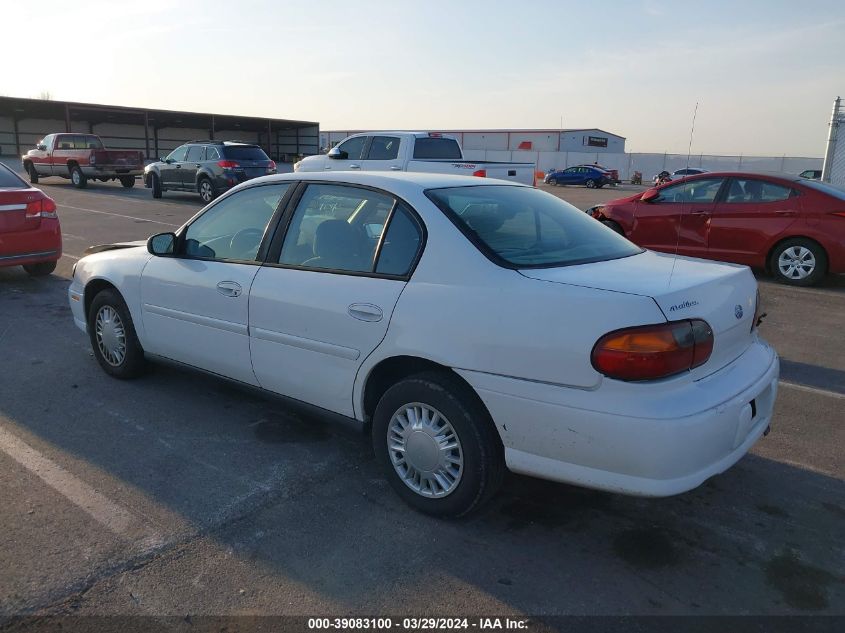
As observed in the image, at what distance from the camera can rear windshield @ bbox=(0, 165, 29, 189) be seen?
A: 833 cm

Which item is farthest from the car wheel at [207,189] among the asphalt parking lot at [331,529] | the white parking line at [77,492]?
the white parking line at [77,492]

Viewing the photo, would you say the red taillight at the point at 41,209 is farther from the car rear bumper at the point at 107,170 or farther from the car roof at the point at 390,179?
the car rear bumper at the point at 107,170

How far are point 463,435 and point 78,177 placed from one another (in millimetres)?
25451

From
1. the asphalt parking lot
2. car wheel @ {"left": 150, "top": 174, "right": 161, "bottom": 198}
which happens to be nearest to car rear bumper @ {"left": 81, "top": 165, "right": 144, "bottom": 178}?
car wheel @ {"left": 150, "top": 174, "right": 161, "bottom": 198}

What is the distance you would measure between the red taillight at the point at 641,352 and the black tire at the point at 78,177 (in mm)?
25546

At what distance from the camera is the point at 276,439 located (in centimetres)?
409

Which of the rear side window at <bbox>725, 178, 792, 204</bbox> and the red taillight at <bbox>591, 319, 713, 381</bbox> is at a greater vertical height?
the rear side window at <bbox>725, 178, 792, 204</bbox>

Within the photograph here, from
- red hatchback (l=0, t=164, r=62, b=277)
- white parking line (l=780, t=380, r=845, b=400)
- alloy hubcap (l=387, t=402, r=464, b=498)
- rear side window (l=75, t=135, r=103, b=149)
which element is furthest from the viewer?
rear side window (l=75, t=135, r=103, b=149)

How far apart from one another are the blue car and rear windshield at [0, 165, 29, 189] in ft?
128

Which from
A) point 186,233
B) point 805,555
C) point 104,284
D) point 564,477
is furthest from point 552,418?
point 104,284

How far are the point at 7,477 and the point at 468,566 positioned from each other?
251 centimetres

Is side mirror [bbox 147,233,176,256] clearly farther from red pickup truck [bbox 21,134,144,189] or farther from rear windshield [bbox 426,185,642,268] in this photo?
red pickup truck [bbox 21,134,144,189]

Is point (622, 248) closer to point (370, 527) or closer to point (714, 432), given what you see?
point (714, 432)

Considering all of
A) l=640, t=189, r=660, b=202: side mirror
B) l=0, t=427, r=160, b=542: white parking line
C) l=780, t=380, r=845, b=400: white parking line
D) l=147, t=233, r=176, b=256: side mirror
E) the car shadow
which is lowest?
l=0, t=427, r=160, b=542: white parking line
